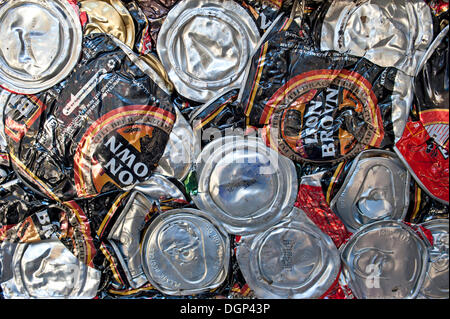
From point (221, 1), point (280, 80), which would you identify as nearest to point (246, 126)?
point (280, 80)

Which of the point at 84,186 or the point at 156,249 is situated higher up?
the point at 84,186

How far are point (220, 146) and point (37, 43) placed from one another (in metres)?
0.52

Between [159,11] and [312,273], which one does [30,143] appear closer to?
[159,11]

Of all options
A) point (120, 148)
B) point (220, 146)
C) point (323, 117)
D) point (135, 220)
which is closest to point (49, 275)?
point (135, 220)

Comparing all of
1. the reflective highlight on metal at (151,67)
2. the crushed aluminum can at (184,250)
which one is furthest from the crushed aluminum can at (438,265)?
the reflective highlight on metal at (151,67)

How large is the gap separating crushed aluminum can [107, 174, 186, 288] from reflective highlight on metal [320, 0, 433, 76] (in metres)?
0.54

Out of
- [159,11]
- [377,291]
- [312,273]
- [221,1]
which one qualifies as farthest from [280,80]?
[377,291]

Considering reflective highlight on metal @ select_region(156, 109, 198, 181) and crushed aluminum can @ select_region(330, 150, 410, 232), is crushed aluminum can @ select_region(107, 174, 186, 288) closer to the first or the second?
reflective highlight on metal @ select_region(156, 109, 198, 181)

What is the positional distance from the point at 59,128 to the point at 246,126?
465 millimetres

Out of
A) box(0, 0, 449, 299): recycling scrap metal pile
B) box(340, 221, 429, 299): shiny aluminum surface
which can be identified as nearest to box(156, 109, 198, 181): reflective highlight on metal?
box(0, 0, 449, 299): recycling scrap metal pile

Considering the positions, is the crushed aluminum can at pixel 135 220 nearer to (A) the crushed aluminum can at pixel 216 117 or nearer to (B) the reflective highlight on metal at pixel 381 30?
(A) the crushed aluminum can at pixel 216 117

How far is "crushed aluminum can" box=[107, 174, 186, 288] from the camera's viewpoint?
33.0 inches

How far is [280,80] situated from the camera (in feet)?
2.76
